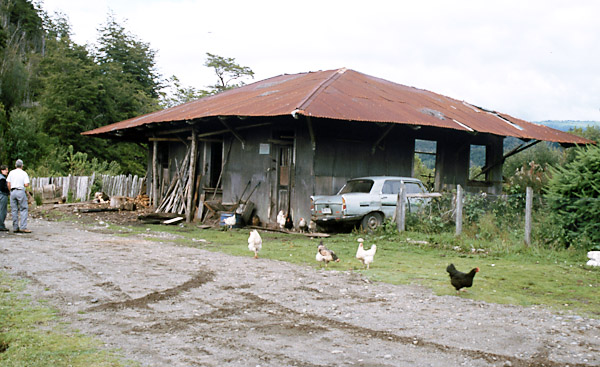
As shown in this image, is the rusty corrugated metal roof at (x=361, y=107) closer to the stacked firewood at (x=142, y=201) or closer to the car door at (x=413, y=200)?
the car door at (x=413, y=200)

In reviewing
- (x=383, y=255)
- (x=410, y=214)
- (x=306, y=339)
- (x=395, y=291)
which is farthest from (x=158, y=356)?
(x=410, y=214)

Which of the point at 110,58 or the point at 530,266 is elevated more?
the point at 110,58

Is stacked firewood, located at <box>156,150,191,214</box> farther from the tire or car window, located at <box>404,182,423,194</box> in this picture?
car window, located at <box>404,182,423,194</box>

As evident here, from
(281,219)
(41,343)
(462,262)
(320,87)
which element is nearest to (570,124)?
(320,87)

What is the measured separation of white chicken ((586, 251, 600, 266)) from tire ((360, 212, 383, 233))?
6174 millimetres

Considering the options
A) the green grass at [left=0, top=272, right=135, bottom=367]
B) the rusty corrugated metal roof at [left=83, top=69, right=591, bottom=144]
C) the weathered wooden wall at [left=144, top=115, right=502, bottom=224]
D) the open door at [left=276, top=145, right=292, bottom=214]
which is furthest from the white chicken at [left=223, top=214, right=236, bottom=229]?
the green grass at [left=0, top=272, right=135, bottom=367]

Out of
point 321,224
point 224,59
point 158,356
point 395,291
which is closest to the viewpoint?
point 158,356

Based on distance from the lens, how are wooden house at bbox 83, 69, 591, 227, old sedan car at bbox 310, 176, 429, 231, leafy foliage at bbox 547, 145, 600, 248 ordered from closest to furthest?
leafy foliage at bbox 547, 145, 600, 248
old sedan car at bbox 310, 176, 429, 231
wooden house at bbox 83, 69, 591, 227

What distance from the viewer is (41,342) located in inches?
199

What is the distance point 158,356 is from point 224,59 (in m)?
46.5

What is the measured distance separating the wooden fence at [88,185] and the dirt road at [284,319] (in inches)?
751

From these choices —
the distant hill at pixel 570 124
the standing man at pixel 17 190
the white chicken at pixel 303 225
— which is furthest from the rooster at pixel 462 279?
the distant hill at pixel 570 124

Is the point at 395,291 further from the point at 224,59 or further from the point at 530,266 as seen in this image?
the point at 224,59

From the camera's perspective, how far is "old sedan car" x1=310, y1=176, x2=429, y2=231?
16.1 meters
